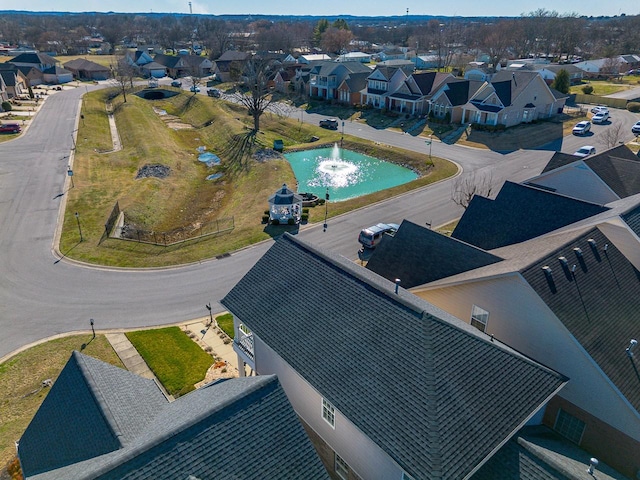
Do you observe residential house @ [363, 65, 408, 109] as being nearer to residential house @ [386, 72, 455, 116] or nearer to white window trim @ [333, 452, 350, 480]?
residential house @ [386, 72, 455, 116]

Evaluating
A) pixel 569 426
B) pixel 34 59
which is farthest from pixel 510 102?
pixel 34 59

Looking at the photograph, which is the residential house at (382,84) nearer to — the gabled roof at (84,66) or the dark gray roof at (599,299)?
the dark gray roof at (599,299)

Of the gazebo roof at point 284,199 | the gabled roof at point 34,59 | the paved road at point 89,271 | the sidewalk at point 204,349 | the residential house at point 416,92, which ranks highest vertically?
the gabled roof at point 34,59

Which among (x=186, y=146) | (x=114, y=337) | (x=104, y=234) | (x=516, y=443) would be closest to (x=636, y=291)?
(x=516, y=443)

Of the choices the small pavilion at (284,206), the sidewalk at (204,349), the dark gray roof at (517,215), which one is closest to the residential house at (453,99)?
the small pavilion at (284,206)

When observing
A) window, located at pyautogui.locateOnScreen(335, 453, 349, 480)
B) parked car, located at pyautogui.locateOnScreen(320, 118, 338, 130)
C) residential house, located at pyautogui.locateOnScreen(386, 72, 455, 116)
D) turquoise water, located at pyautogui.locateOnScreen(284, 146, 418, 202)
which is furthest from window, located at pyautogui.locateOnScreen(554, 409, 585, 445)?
residential house, located at pyautogui.locateOnScreen(386, 72, 455, 116)

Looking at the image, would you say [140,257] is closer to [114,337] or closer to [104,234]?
[104,234]

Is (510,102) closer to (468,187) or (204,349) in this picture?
(468,187)
